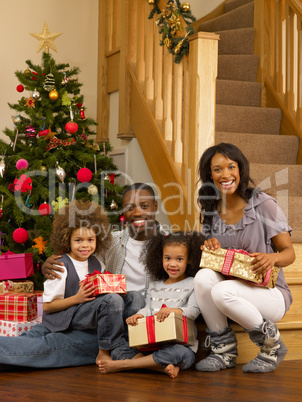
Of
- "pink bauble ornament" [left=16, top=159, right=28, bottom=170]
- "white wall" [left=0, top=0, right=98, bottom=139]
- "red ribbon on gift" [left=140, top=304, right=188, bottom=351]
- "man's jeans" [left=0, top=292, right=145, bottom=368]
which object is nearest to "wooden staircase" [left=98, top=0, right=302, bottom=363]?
"white wall" [left=0, top=0, right=98, bottom=139]

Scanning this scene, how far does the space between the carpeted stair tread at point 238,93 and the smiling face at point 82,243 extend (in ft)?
5.81

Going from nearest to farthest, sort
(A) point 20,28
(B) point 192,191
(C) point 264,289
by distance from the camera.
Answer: (C) point 264,289
(B) point 192,191
(A) point 20,28

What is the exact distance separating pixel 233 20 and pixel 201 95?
1.81m

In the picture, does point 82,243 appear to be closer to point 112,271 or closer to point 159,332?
point 112,271

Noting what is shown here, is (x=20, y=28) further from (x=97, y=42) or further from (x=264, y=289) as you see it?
(x=264, y=289)

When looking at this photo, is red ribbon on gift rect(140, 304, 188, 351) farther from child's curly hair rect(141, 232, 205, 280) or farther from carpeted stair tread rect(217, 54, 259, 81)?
carpeted stair tread rect(217, 54, 259, 81)

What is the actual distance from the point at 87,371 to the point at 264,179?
1604 mm

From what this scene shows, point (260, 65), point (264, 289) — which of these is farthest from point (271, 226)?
point (260, 65)

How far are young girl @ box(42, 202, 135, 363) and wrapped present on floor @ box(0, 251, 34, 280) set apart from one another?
0.69 m

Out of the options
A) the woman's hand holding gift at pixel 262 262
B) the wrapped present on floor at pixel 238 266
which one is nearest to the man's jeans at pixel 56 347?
the wrapped present on floor at pixel 238 266

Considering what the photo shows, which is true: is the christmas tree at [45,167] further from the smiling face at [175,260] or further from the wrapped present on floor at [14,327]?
the smiling face at [175,260]

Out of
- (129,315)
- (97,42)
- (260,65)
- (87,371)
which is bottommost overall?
(87,371)

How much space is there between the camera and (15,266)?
3.10 metres

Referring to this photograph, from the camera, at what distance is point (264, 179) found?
10.9ft
